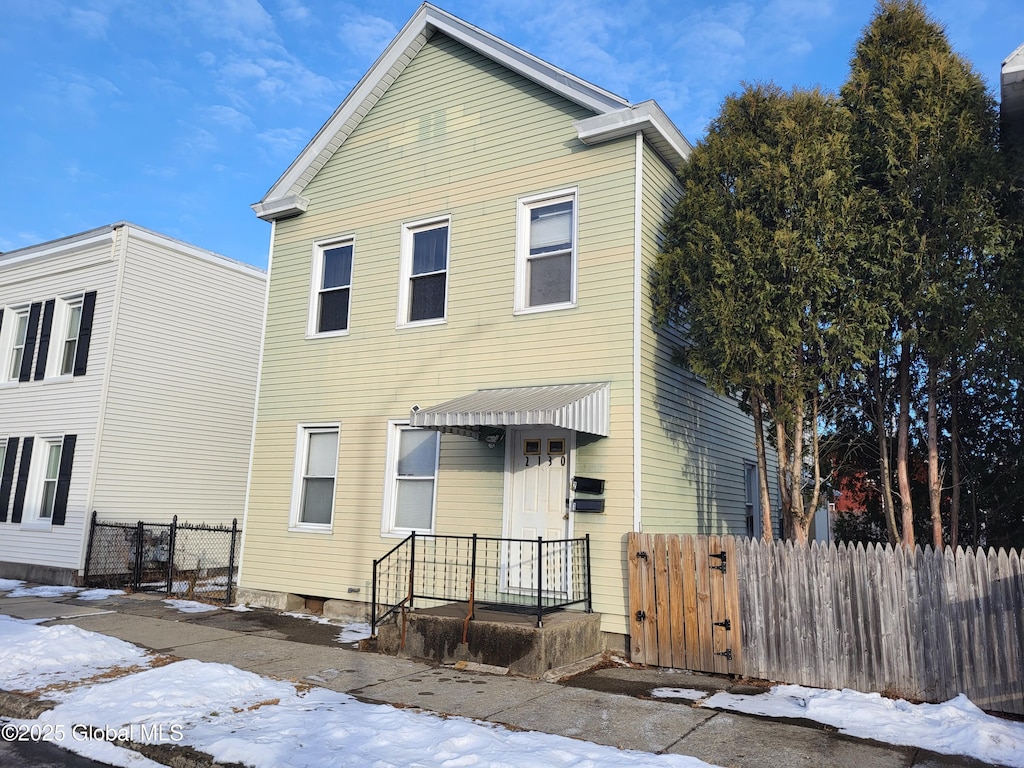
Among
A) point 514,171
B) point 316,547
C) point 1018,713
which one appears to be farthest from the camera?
point 316,547

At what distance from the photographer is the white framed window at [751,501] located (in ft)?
45.1

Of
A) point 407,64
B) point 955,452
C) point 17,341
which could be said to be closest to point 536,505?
point 955,452

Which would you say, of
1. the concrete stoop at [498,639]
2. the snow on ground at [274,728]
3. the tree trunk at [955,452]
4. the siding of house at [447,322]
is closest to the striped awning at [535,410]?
the siding of house at [447,322]

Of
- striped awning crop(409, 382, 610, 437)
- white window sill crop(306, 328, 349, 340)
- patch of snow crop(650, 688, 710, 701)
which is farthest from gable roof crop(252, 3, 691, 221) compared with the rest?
patch of snow crop(650, 688, 710, 701)

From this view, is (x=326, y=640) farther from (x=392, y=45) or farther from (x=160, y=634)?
(x=392, y=45)

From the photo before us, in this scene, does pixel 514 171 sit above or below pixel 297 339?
above

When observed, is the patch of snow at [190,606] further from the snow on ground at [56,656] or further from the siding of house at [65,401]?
the siding of house at [65,401]

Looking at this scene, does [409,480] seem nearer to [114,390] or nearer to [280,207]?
[280,207]

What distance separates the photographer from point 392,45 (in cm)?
1233

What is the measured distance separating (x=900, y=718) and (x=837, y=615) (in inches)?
47.7

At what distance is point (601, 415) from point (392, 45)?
7.47 metres

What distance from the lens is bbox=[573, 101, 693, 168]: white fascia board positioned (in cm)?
969

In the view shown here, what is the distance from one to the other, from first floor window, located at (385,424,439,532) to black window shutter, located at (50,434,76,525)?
8.39 metres

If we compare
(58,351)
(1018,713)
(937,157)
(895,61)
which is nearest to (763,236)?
(937,157)
